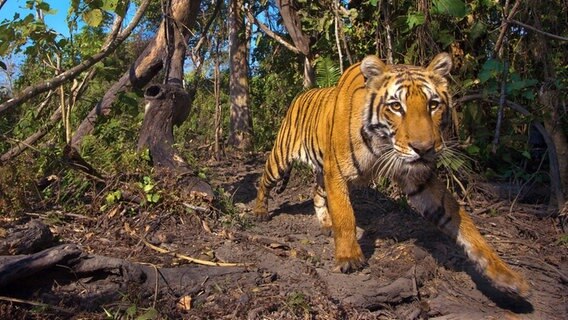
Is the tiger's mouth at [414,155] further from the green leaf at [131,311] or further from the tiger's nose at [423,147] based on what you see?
the green leaf at [131,311]

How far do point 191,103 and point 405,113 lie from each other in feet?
10.2

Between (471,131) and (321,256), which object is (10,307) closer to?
(321,256)

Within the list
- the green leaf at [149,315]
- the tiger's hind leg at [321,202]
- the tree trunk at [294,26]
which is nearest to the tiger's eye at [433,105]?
the tiger's hind leg at [321,202]

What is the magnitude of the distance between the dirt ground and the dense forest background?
0.11m

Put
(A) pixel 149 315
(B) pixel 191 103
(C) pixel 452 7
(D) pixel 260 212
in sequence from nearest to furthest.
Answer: (A) pixel 149 315
(C) pixel 452 7
(D) pixel 260 212
(B) pixel 191 103

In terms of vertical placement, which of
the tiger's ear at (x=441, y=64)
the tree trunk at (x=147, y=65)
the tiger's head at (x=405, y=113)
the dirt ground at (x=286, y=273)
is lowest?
the dirt ground at (x=286, y=273)

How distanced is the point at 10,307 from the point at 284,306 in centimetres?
158

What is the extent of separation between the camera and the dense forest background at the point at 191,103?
491cm

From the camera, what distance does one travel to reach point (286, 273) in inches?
163

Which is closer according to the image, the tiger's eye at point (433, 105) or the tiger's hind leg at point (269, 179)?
the tiger's eye at point (433, 105)

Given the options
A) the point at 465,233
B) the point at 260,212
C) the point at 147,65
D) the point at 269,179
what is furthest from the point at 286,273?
the point at 147,65

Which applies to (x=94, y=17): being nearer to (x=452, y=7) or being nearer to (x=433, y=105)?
(x=433, y=105)

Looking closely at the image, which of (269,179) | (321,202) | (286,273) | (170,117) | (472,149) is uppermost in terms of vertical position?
(170,117)

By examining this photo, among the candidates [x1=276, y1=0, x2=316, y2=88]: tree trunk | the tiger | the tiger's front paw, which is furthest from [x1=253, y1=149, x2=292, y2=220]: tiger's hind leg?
[x1=276, y1=0, x2=316, y2=88]: tree trunk
